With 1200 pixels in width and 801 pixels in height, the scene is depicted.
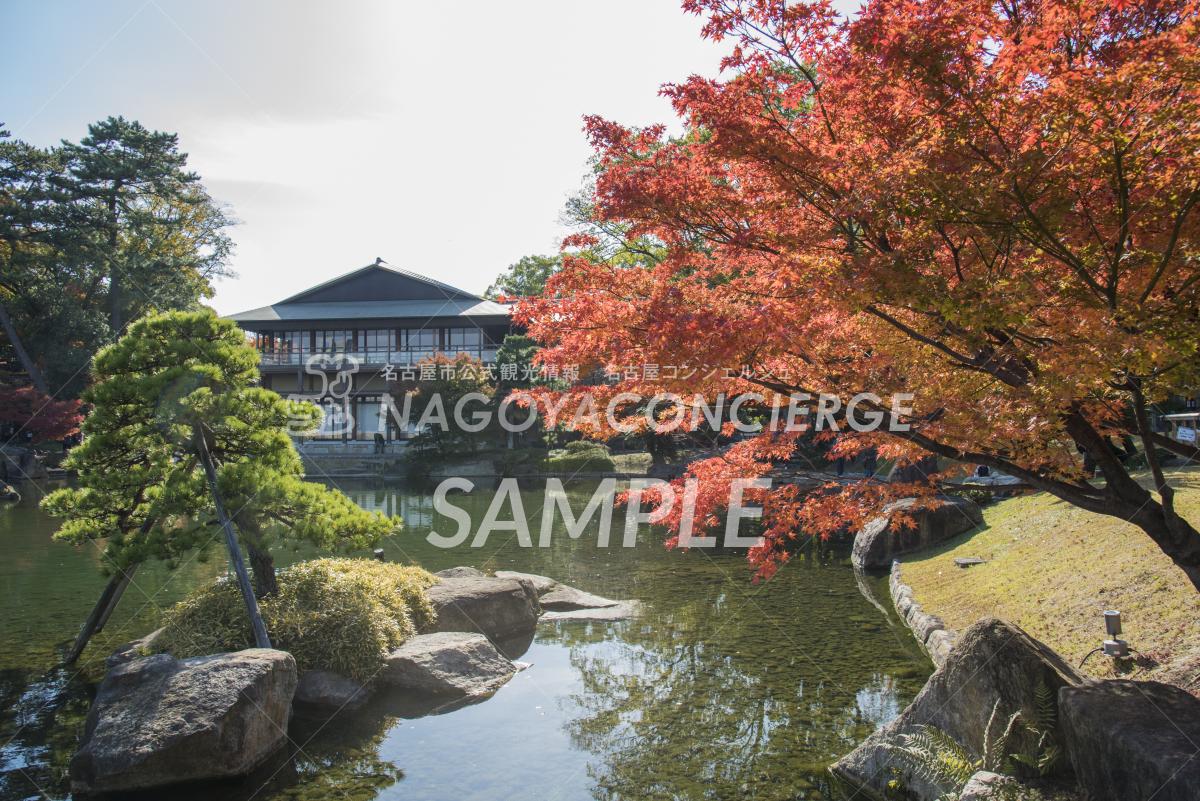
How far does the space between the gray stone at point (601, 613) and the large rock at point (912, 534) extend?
3.86 metres

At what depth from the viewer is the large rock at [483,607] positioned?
27.6 feet

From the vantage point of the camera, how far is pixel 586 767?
545 centimetres

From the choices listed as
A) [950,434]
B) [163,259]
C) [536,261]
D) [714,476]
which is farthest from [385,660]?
[536,261]

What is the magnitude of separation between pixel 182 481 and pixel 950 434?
20.5 feet

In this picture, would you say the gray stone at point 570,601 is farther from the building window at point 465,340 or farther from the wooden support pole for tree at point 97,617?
the building window at point 465,340

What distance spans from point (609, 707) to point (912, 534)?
22.3 ft

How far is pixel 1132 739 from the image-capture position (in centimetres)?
366

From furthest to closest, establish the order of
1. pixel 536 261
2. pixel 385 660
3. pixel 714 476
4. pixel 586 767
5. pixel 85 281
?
pixel 536 261, pixel 85 281, pixel 385 660, pixel 714 476, pixel 586 767

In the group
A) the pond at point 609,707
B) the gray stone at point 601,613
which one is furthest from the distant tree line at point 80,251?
the gray stone at point 601,613

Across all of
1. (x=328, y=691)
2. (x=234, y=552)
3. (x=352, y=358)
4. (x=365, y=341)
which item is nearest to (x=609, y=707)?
(x=328, y=691)

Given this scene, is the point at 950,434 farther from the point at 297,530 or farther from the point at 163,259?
the point at 163,259

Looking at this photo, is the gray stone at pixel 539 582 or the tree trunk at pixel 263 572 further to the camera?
the gray stone at pixel 539 582

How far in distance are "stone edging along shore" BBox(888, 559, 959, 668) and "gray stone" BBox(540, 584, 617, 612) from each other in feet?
11.1

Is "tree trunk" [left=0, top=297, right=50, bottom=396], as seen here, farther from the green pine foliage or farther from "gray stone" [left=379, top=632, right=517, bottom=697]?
"gray stone" [left=379, top=632, right=517, bottom=697]
